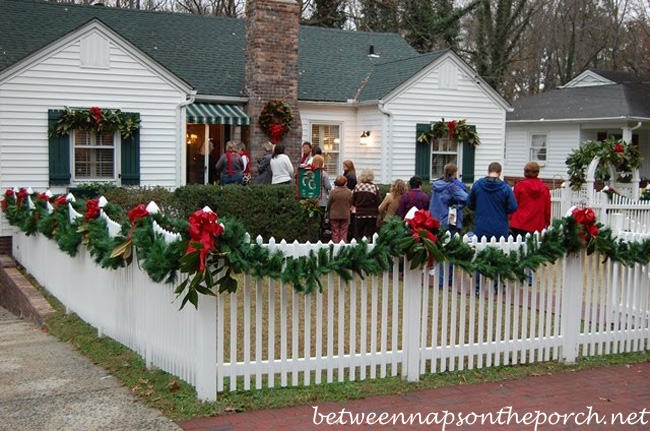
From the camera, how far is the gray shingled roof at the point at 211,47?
16234 millimetres

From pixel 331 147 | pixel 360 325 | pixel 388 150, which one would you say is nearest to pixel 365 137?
pixel 388 150

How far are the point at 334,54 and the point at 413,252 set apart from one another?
14957mm

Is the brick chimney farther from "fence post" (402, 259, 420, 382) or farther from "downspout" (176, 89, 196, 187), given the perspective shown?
"fence post" (402, 259, 420, 382)

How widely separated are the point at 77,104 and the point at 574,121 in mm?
17740

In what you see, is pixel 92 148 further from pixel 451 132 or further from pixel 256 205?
pixel 451 132

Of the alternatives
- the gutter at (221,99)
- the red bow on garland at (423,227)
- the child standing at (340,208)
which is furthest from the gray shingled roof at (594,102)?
the red bow on garland at (423,227)

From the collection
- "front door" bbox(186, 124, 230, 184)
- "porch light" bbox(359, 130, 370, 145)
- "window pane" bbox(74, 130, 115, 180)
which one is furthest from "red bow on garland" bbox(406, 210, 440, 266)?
"porch light" bbox(359, 130, 370, 145)

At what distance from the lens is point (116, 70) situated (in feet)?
48.4

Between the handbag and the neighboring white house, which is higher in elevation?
the neighboring white house

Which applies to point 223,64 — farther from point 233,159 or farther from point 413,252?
point 413,252

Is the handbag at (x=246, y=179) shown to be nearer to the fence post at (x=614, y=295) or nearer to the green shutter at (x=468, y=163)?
the green shutter at (x=468, y=163)

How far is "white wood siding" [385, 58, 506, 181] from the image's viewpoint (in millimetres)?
17719

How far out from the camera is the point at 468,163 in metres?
18.5

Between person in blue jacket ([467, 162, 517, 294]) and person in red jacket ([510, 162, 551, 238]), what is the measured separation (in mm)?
537
